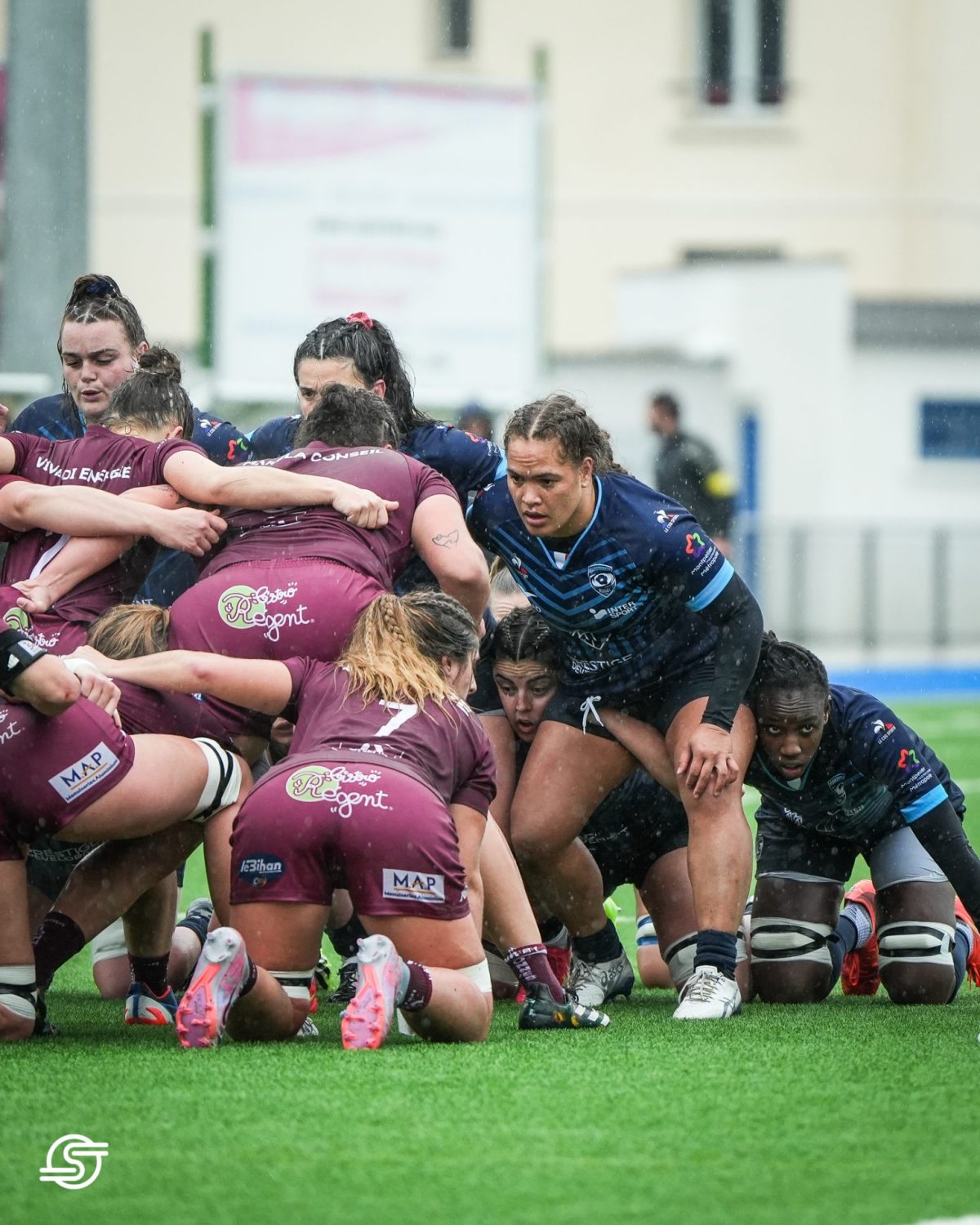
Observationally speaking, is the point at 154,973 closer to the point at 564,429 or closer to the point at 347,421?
the point at 347,421

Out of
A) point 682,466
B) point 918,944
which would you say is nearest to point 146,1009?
point 918,944

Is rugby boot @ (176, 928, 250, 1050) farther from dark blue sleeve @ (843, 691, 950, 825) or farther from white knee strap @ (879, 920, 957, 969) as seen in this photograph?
white knee strap @ (879, 920, 957, 969)

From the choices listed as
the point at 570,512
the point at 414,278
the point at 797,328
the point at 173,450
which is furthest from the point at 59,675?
the point at 797,328

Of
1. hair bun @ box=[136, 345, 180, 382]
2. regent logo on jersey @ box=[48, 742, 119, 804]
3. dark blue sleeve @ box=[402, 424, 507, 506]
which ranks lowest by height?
regent logo on jersey @ box=[48, 742, 119, 804]

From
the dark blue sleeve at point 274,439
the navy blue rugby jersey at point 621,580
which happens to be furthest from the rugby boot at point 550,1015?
the dark blue sleeve at point 274,439

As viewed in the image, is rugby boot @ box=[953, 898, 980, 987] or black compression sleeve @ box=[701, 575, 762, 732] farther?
rugby boot @ box=[953, 898, 980, 987]

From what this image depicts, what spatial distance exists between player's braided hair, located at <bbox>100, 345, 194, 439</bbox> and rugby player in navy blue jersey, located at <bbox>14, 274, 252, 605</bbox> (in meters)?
0.24

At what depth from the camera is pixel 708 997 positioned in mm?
5324

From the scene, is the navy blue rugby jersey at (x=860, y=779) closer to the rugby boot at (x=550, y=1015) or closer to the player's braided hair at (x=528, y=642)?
the player's braided hair at (x=528, y=642)

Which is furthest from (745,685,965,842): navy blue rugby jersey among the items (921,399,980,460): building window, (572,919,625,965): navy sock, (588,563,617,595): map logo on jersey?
(921,399,980,460): building window

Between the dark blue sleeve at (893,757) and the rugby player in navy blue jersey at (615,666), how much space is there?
32cm

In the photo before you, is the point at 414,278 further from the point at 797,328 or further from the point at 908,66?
the point at 908,66

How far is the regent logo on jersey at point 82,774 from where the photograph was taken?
461 centimetres

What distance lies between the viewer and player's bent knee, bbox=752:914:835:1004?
19.4ft
